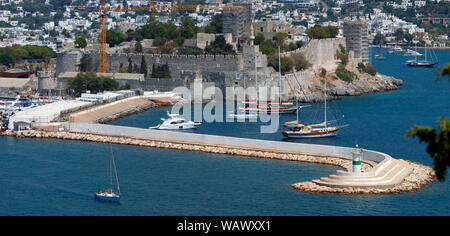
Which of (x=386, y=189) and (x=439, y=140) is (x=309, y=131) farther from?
(x=439, y=140)

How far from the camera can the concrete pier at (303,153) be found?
104ft

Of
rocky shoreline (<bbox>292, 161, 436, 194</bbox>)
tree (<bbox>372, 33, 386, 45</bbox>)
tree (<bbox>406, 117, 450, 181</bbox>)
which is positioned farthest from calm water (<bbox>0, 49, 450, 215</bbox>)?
tree (<bbox>372, 33, 386, 45</bbox>)

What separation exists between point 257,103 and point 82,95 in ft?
30.5

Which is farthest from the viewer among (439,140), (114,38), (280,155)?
(114,38)

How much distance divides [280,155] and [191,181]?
5.07m

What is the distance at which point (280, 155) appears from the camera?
3684 cm

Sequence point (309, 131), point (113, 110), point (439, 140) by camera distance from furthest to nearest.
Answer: point (113, 110), point (309, 131), point (439, 140)

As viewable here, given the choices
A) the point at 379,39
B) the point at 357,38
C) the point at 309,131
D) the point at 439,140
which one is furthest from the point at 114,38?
the point at 379,39

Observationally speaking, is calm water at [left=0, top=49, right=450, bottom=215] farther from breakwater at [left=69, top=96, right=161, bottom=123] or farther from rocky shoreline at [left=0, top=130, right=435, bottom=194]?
breakwater at [left=69, top=96, right=161, bottom=123]

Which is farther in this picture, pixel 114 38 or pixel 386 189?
pixel 114 38

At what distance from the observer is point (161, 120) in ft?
157

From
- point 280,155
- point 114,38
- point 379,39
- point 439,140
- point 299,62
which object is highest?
point 114,38
